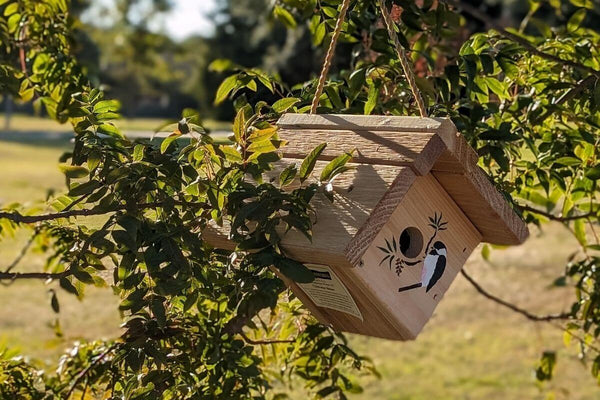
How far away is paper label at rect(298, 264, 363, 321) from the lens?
67.4 inches

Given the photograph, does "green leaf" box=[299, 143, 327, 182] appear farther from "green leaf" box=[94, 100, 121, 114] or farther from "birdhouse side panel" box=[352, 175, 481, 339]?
"green leaf" box=[94, 100, 121, 114]

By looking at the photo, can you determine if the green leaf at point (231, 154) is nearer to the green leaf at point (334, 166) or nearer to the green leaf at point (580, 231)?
the green leaf at point (334, 166)

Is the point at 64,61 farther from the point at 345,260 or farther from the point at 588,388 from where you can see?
the point at 588,388

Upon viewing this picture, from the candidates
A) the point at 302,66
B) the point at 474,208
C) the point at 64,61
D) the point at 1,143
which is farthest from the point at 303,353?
the point at 1,143

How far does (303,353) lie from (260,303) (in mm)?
883

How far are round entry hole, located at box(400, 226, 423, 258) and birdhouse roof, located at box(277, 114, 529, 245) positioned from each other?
120 mm

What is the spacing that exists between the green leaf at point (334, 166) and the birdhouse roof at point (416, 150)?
0.12m

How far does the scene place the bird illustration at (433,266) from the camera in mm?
1889

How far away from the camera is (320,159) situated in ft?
5.72

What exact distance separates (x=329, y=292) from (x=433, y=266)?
280mm

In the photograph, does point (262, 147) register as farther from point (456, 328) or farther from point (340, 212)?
point (456, 328)

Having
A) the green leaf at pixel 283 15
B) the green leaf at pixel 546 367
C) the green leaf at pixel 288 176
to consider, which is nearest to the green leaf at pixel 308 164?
the green leaf at pixel 288 176

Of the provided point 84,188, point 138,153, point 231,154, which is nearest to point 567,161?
point 231,154

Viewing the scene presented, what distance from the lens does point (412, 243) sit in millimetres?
1876
